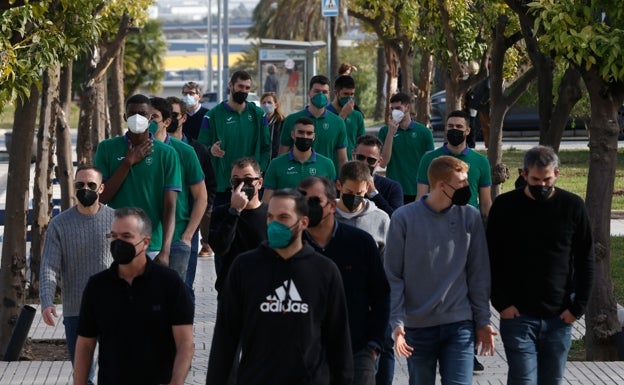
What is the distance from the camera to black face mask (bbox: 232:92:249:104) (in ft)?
38.8

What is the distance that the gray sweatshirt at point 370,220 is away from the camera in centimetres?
705

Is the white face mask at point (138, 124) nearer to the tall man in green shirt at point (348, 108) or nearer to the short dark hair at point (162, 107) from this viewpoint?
the short dark hair at point (162, 107)

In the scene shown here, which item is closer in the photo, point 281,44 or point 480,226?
point 480,226

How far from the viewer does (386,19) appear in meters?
28.2

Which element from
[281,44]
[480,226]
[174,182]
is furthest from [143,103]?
[281,44]

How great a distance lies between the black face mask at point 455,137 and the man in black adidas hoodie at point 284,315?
4058mm

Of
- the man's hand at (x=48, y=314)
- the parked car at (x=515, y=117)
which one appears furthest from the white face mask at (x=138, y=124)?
the parked car at (x=515, y=117)

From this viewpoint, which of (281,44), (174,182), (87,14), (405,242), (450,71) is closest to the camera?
(405,242)

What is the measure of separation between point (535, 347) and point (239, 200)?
1865 millimetres

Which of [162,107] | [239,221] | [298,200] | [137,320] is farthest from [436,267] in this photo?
[162,107]

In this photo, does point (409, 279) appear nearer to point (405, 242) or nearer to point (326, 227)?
point (405, 242)

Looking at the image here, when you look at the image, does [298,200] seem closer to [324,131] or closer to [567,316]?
[567,316]

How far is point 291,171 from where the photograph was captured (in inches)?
370

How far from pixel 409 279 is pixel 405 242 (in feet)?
0.62
